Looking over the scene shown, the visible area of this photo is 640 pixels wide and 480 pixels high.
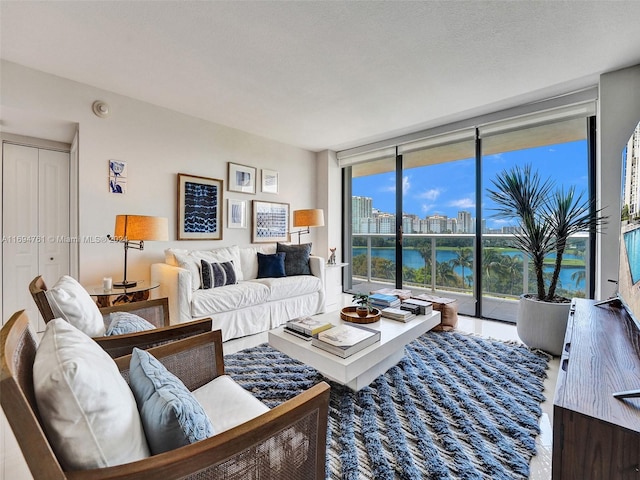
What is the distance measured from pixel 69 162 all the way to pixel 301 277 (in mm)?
3010

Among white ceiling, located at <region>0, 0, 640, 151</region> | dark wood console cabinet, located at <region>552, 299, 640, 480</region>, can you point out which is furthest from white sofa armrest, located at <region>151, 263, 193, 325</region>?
dark wood console cabinet, located at <region>552, 299, 640, 480</region>

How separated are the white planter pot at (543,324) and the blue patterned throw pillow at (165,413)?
2728mm

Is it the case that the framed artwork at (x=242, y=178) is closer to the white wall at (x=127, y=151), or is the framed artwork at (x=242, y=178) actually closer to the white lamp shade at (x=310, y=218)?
the white wall at (x=127, y=151)

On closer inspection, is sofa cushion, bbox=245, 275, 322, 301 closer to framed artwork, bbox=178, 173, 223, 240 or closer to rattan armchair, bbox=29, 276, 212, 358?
framed artwork, bbox=178, 173, 223, 240

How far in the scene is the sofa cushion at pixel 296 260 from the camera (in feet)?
12.7

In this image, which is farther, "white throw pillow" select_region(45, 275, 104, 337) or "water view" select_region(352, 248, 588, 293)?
"water view" select_region(352, 248, 588, 293)

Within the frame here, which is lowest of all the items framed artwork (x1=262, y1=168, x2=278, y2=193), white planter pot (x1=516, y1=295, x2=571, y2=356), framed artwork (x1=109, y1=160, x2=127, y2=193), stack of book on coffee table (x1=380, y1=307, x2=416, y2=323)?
white planter pot (x1=516, y1=295, x2=571, y2=356)

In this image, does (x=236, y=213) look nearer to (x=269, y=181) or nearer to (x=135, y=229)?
(x=269, y=181)

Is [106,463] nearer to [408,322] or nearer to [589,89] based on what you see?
[408,322]

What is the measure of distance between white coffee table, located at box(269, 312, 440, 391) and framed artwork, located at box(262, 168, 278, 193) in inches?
104

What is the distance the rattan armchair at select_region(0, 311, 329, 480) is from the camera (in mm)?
523

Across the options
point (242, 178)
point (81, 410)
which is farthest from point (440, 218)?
point (81, 410)

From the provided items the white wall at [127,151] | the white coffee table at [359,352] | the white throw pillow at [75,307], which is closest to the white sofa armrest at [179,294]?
the white wall at [127,151]

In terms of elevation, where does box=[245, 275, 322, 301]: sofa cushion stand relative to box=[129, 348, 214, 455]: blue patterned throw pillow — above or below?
below
